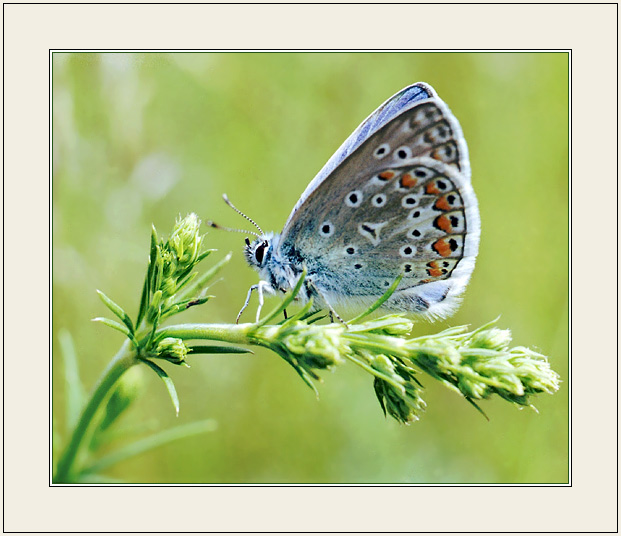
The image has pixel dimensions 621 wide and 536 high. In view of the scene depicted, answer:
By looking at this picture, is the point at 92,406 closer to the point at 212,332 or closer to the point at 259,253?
the point at 212,332

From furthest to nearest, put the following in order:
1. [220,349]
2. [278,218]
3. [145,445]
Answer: [278,218]
[145,445]
[220,349]

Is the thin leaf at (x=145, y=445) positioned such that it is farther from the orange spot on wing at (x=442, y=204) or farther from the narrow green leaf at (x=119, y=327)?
the orange spot on wing at (x=442, y=204)

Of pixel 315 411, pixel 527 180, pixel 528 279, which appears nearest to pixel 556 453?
pixel 528 279

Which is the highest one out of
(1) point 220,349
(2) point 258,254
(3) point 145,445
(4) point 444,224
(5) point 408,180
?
(5) point 408,180

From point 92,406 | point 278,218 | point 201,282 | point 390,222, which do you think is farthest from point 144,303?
point 278,218

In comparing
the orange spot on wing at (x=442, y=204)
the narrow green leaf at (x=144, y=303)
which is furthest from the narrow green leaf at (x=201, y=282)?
the orange spot on wing at (x=442, y=204)

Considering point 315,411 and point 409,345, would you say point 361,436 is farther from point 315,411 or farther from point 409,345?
point 409,345
